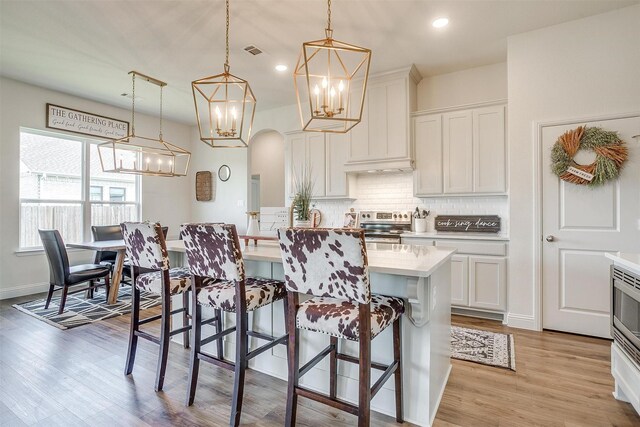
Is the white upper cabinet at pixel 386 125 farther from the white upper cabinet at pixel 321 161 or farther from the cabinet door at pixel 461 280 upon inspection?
the cabinet door at pixel 461 280

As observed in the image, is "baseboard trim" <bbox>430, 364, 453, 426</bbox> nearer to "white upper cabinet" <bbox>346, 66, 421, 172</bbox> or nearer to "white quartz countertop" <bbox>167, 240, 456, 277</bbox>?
"white quartz countertop" <bbox>167, 240, 456, 277</bbox>

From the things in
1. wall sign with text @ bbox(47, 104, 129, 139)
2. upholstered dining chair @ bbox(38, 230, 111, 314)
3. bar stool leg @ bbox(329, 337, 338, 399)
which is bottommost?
bar stool leg @ bbox(329, 337, 338, 399)

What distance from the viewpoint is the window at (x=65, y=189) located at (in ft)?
15.4

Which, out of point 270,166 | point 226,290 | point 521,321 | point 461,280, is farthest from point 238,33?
point 270,166

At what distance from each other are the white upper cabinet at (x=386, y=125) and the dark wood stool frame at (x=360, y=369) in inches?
108

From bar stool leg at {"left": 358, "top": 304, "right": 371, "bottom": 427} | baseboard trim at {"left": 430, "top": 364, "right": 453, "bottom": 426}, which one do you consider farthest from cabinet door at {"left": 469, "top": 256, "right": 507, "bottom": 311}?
bar stool leg at {"left": 358, "top": 304, "right": 371, "bottom": 427}

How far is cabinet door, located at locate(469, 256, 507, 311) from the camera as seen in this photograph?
11.1ft

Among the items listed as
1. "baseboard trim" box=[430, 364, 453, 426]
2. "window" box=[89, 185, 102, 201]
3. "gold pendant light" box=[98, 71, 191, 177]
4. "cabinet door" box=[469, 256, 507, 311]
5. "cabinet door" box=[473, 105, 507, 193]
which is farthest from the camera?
"window" box=[89, 185, 102, 201]

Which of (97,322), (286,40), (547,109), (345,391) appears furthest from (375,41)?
(97,322)

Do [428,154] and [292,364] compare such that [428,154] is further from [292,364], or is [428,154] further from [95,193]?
[95,193]

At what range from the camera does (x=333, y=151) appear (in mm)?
4730

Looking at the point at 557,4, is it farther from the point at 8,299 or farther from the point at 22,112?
the point at 8,299

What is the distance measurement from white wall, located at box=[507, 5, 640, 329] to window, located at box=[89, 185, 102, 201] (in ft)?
19.8

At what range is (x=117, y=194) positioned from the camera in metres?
5.72
